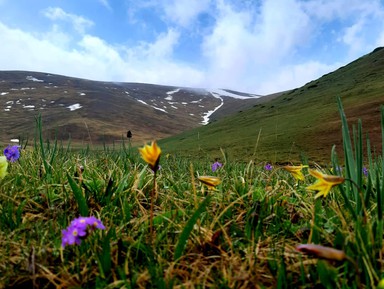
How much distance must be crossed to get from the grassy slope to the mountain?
23431 mm

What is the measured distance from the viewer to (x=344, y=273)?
147 cm

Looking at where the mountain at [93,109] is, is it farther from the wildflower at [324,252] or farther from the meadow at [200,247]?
the wildflower at [324,252]

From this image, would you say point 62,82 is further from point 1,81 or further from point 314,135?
point 314,135

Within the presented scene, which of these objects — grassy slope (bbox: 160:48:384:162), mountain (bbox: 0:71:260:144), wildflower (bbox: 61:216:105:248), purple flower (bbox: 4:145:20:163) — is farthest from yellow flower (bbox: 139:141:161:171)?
mountain (bbox: 0:71:260:144)

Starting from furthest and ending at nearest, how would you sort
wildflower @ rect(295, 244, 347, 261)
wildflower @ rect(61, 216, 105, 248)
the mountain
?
1. the mountain
2. wildflower @ rect(61, 216, 105, 248)
3. wildflower @ rect(295, 244, 347, 261)

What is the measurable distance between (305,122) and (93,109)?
245ft

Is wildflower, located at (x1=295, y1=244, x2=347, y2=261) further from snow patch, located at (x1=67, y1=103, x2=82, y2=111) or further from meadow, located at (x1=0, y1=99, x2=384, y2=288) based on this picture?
snow patch, located at (x1=67, y1=103, x2=82, y2=111)

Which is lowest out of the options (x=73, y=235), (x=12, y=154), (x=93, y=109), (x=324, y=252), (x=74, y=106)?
(x=74, y=106)

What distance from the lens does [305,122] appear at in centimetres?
4519

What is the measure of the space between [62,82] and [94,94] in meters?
25.6

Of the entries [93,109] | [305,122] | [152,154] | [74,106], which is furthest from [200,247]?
[74,106]

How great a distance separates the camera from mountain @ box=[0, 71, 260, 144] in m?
86.8

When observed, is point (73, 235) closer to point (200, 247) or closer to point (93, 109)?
point (200, 247)

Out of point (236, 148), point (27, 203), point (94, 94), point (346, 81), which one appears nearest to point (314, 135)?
point (236, 148)
